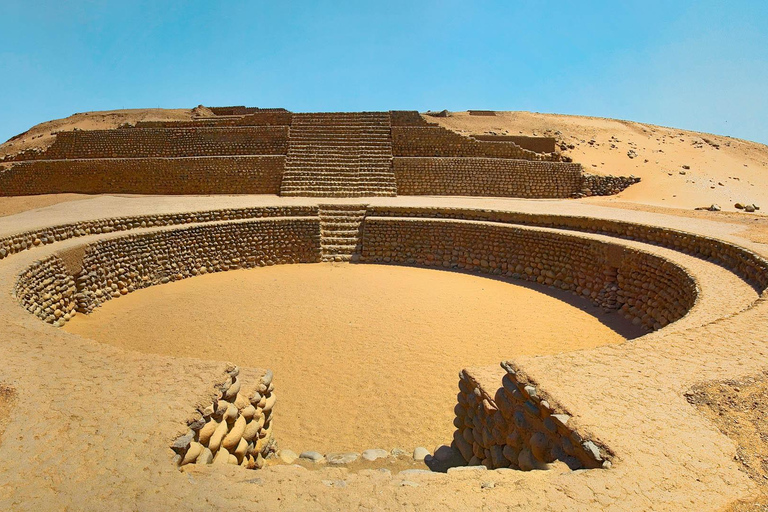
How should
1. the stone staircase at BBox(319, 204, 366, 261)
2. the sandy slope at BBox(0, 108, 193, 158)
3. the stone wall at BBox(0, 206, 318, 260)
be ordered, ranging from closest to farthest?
the stone wall at BBox(0, 206, 318, 260), the stone staircase at BBox(319, 204, 366, 261), the sandy slope at BBox(0, 108, 193, 158)

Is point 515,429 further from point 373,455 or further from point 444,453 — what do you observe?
point 373,455

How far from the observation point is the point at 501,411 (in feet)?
13.1

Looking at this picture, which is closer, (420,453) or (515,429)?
(515,429)

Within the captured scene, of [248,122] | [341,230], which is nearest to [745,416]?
[341,230]

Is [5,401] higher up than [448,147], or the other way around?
[448,147]

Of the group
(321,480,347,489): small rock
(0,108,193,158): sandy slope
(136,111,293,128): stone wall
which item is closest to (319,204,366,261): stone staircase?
(136,111,293,128): stone wall

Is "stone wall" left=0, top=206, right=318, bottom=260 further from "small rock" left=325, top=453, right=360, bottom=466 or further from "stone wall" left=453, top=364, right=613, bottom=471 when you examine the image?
"stone wall" left=453, top=364, right=613, bottom=471

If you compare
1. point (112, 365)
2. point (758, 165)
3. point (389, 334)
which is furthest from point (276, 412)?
point (758, 165)

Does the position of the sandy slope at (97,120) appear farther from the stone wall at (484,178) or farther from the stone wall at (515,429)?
the stone wall at (515,429)

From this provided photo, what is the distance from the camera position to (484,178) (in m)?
19.2

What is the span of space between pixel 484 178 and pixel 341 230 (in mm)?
7664

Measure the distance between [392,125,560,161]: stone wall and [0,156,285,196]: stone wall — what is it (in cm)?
548

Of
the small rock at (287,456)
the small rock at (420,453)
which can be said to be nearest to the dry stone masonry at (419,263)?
the small rock at (287,456)

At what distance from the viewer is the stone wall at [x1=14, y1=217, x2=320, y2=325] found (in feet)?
29.3
